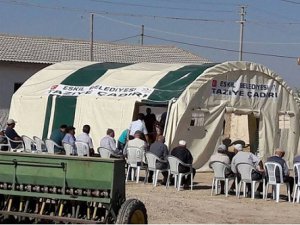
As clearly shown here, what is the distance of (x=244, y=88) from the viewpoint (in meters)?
23.5

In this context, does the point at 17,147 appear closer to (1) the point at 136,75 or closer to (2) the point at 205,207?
(1) the point at 136,75

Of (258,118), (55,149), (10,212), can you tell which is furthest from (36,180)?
(258,118)

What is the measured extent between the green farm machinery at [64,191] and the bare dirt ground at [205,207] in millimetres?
2221

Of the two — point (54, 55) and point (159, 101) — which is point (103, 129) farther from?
point (54, 55)

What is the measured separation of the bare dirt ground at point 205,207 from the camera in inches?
520

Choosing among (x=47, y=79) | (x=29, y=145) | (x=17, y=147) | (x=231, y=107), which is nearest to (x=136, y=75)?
(x=231, y=107)

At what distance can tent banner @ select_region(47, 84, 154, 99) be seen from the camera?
22.3m

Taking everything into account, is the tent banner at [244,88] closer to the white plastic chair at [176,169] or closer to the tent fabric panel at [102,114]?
the tent fabric panel at [102,114]

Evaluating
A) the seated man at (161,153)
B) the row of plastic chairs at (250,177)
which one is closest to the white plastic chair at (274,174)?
the row of plastic chairs at (250,177)

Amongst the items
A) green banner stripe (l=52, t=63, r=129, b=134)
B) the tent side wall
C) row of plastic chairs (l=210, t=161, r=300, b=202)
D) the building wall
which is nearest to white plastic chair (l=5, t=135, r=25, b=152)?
green banner stripe (l=52, t=63, r=129, b=134)

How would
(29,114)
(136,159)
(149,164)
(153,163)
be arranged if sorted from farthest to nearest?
(29,114), (136,159), (149,164), (153,163)

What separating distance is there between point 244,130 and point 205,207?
12083 millimetres

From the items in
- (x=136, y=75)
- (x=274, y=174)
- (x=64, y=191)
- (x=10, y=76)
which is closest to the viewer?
(x=64, y=191)

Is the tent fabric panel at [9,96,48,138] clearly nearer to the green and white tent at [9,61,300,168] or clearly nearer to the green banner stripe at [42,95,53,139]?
the green and white tent at [9,61,300,168]
